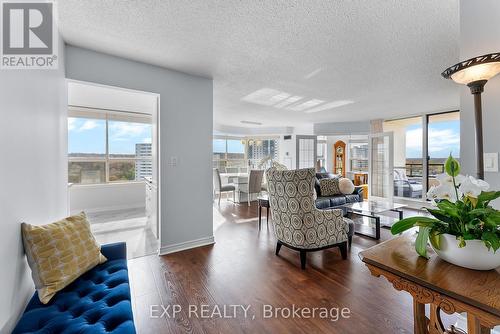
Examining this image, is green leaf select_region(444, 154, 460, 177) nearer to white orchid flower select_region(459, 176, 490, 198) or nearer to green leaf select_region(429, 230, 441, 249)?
white orchid flower select_region(459, 176, 490, 198)

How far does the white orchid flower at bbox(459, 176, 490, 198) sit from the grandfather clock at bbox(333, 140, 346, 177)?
7597 mm

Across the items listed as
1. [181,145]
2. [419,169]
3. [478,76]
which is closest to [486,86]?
[478,76]

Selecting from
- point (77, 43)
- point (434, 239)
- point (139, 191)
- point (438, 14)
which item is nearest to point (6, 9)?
point (77, 43)

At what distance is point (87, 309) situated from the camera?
1.19 m

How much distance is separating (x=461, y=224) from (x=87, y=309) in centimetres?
191

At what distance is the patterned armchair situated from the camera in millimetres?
2408

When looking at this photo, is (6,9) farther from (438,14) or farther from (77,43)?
(438,14)

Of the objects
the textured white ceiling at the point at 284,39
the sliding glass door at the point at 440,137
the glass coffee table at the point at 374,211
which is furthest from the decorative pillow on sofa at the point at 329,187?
the sliding glass door at the point at 440,137

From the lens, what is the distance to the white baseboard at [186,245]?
2854 millimetres

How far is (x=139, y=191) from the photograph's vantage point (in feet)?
18.8

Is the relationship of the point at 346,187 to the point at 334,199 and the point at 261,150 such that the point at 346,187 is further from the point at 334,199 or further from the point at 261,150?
the point at 261,150

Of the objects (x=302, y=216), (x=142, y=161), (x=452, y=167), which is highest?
(x=142, y=161)

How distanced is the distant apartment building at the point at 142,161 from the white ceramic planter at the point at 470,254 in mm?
6143

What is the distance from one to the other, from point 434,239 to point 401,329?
107cm
